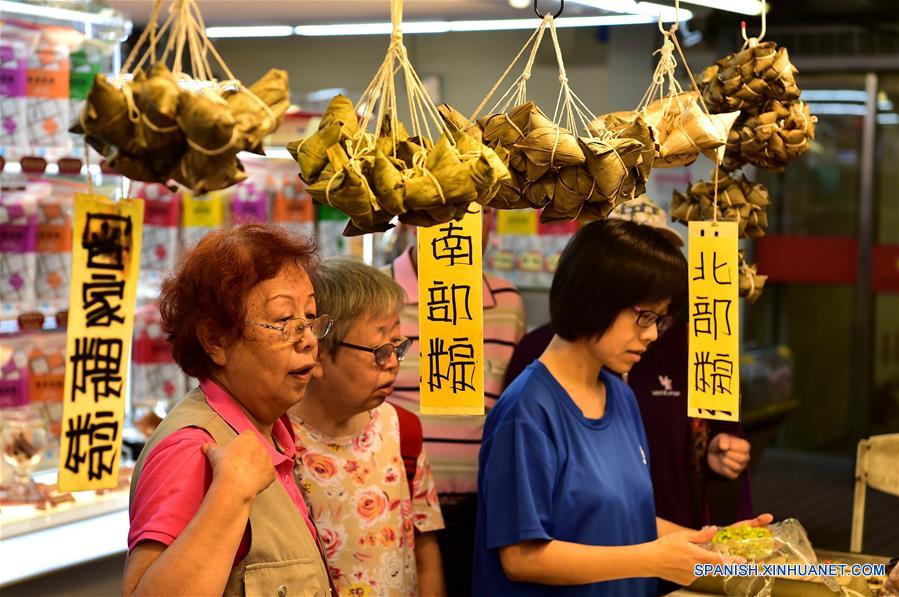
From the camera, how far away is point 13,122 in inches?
131

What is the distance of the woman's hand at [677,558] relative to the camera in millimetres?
2105

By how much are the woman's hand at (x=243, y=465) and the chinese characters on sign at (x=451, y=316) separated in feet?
1.31

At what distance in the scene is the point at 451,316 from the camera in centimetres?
193

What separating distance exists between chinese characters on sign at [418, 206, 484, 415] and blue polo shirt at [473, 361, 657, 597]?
0.89 ft

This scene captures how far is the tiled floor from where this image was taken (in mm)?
5711

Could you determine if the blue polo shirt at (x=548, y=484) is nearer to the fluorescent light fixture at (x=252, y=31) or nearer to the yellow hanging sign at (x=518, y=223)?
the yellow hanging sign at (x=518, y=223)

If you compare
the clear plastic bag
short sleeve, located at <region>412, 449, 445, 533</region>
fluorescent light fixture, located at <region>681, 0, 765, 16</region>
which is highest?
fluorescent light fixture, located at <region>681, 0, 765, 16</region>

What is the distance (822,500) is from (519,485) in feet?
15.7

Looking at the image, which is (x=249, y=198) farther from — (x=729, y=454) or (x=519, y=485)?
(x=519, y=485)

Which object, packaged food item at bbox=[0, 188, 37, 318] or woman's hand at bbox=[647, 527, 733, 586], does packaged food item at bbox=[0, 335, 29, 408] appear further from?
woman's hand at bbox=[647, 527, 733, 586]

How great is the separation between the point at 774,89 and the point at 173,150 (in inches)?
50.4

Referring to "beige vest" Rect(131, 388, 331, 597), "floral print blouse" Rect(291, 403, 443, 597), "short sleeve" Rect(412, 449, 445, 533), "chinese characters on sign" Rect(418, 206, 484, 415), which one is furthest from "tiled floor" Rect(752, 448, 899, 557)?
"beige vest" Rect(131, 388, 331, 597)

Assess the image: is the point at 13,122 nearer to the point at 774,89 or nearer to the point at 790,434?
the point at 774,89

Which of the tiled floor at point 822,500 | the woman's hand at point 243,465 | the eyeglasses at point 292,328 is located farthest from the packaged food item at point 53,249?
the tiled floor at point 822,500
